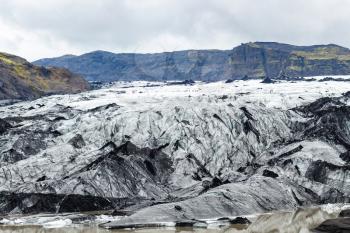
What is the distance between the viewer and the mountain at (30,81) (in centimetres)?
10238

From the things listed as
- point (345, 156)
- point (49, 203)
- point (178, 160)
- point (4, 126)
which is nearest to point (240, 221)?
point (49, 203)

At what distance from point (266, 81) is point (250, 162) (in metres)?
65.6

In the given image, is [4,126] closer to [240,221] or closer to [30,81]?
[240,221]

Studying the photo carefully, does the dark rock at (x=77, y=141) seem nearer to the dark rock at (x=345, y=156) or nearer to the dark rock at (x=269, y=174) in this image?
the dark rock at (x=269, y=174)

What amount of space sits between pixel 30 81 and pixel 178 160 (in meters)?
84.2

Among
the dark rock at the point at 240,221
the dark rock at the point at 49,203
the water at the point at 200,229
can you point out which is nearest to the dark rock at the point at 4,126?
the dark rock at the point at 49,203

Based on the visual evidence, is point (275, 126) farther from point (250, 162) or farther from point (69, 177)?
point (69, 177)

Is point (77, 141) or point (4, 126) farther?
point (4, 126)

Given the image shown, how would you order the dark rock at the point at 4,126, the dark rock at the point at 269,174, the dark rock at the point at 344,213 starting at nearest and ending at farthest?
1. the dark rock at the point at 344,213
2. the dark rock at the point at 269,174
3. the dark rock at the point at 4,126

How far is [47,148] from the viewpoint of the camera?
40938 millimetres

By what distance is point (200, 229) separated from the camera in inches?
971

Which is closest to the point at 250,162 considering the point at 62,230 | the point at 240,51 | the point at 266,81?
the point at 62,230

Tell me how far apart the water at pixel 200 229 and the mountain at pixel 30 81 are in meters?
72.1

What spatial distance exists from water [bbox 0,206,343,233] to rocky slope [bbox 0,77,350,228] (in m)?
1.14
